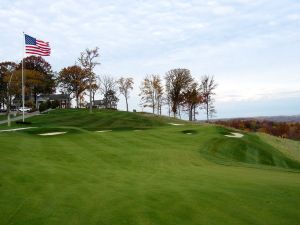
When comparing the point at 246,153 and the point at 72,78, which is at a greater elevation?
the point at 72,78

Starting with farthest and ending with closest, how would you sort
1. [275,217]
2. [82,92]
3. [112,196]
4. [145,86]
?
[82,92], [145,86], [112,196], [275,217]

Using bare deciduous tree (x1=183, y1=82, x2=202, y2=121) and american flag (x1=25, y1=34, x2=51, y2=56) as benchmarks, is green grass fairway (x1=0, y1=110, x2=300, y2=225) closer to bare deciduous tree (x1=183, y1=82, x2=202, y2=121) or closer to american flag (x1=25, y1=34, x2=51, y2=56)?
american flag (x1=25, y1=34, x2=51, y2=56)

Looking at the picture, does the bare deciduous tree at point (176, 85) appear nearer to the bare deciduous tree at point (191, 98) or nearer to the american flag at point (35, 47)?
the bare deciduous tree at point (191, 98)

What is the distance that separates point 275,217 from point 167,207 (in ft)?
8.10

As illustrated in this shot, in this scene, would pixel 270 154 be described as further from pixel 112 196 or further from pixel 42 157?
pixel 112 196

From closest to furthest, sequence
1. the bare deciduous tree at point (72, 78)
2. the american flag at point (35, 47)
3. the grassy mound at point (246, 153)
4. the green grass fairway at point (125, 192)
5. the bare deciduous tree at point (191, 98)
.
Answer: the green grass fairway at point (125, 192), the grassy mound at point (246, 153), the american flag at point (35, 47), the bare deciduous tree at point (191, 98), the bare deciduous tree at point (72, 78)

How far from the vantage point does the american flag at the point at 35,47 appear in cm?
3794

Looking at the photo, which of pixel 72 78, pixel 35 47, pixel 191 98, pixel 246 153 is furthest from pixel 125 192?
pixel 72 78

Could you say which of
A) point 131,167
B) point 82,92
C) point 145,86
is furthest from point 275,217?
point 82,92

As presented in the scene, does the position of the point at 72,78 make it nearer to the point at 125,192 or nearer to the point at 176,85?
the point at 176,85

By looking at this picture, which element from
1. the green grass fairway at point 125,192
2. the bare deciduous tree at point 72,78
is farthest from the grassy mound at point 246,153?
the bare deciduous tree at point 72,78

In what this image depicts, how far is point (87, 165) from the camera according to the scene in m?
16.1

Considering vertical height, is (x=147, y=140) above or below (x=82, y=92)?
below

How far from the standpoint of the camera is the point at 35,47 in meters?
38.4
